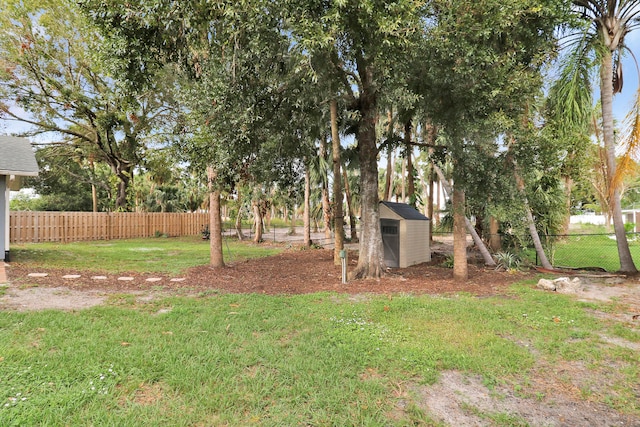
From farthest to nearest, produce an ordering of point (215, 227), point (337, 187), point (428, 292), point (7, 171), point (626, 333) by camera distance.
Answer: point (337, 187), point (215, 227), point (7, 171), point (428, 292), point (626, 333)

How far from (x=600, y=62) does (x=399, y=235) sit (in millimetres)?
6114

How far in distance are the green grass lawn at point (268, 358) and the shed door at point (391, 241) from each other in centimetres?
479

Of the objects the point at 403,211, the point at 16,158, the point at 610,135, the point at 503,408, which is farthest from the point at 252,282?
the point at 610,135

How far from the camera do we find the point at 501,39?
6.03m

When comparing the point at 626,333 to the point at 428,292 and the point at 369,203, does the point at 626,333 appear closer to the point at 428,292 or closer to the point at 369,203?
the point at 428,292

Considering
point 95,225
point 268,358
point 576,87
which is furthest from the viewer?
point 95,225

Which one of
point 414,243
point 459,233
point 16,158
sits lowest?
point 414,243

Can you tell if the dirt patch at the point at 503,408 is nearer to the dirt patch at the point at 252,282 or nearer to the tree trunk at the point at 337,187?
the dirt patch at the point at 252,282

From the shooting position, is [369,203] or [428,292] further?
[369,203]

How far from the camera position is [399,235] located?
1006 cm

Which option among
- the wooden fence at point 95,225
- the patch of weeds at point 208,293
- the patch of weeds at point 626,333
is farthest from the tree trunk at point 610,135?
the wooden fence at point 95,225

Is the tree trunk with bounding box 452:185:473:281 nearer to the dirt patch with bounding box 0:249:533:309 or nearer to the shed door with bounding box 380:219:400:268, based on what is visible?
the dirt patch with bounding box 0:249:533:309

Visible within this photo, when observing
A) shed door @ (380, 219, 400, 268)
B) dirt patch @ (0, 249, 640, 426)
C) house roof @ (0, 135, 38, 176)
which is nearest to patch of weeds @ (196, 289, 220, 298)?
dirt patch @ (0, 249, 640, 426)

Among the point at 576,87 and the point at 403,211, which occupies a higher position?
the point at 576,87
